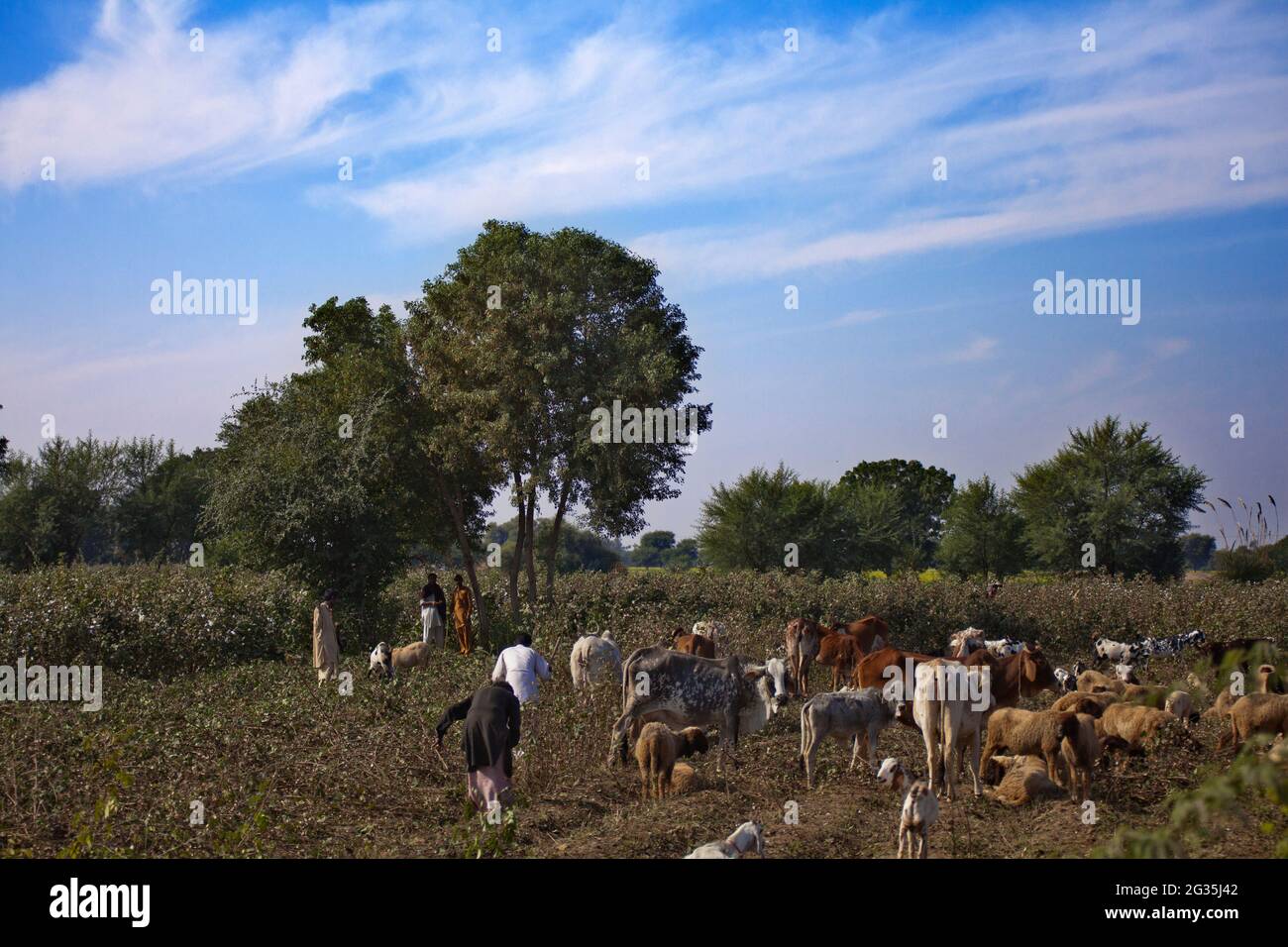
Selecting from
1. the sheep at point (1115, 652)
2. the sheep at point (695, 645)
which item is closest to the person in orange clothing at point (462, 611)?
A: the sheep at point (695, 645)

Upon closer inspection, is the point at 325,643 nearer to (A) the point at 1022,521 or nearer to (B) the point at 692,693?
(B) the point at 692,693

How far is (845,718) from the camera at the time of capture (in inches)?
516

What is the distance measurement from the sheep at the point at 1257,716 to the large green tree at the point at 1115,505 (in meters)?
36.4

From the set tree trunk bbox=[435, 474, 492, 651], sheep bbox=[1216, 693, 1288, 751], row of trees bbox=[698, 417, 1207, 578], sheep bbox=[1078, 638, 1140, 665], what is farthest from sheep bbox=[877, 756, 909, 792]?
row of trees bbox=[698, 417, 1207, 578]

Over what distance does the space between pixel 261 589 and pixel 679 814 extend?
17.3 meters

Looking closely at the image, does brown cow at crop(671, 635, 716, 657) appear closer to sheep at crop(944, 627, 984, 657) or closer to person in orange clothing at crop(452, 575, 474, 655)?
sheep at crop(944, 627, 984, 657)

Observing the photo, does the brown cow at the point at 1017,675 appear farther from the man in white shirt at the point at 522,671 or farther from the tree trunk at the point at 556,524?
the tree trunk at the point at 556,524

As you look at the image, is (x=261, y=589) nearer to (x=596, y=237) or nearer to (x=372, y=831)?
(x=596, y=237)

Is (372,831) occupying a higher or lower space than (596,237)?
lower

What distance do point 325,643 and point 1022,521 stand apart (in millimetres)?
43595

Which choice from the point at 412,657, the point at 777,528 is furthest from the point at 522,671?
the point at 777,528
